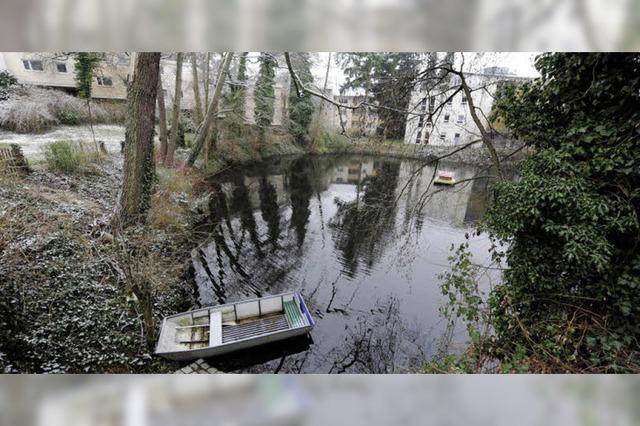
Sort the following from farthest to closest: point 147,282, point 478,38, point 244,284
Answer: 1. point 244,284
2. point 147,282
3. point 478,38

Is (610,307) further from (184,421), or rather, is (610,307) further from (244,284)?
(244,284)

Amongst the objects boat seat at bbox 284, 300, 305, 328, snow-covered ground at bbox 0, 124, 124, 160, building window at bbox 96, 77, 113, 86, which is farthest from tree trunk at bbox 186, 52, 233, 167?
boat seat at bbox 284, 300, 305, 328

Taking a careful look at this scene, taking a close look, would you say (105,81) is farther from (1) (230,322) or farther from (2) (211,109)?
(1) (230,322)

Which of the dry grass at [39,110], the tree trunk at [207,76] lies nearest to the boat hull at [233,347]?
the dry grass at [39,110]

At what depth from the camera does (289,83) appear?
18.4 metres

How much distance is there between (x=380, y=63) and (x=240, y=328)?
269 inches

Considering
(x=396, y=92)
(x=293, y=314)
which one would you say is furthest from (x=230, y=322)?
(x=396, y=92)

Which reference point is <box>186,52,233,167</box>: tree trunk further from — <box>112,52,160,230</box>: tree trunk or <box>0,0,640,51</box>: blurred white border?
<box>0,0,640,51</box>: blurred white border

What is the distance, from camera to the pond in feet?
21.5

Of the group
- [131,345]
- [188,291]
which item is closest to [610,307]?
[131,345]

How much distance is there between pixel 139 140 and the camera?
785 centimetres

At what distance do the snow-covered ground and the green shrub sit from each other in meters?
0.50

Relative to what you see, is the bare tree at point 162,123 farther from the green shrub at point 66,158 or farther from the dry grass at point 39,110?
the green shrub at point 66,158

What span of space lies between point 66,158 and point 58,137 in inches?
74.1
